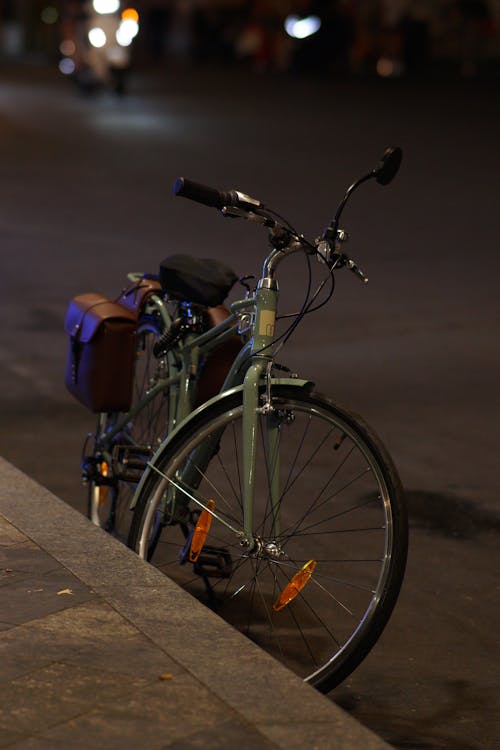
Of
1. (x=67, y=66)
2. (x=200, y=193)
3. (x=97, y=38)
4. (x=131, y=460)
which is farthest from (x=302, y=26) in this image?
(x=200, y=193)

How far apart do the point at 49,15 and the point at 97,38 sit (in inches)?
447

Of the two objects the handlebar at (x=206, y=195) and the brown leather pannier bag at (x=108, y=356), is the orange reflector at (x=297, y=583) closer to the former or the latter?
the handlebar at (x=206, y=195)

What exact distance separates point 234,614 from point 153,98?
66.6 ft

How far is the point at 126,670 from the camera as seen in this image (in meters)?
3.67

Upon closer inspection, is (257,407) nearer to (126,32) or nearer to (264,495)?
(264,495)

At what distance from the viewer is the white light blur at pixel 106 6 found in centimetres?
2408

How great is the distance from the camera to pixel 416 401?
759cm

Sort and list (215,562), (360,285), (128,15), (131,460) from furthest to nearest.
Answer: (128,15), (360,285), (131,460), (215,562)

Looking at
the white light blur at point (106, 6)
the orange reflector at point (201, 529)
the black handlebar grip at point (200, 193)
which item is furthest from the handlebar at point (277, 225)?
the white light blur at point (106, 6)

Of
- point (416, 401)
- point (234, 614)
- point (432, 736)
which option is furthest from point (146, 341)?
point (416, 401)

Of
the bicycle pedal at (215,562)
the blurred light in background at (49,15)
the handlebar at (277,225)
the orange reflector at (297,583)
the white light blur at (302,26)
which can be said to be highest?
the blurred light in background at (49,15)

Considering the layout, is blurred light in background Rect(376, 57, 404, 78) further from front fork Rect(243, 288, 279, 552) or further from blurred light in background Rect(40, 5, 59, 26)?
front fork Rect(243, 288, 279, 552)

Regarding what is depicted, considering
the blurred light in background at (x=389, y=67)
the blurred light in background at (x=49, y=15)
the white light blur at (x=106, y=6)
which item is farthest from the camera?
the blurred light in background at (x=49, y=15)

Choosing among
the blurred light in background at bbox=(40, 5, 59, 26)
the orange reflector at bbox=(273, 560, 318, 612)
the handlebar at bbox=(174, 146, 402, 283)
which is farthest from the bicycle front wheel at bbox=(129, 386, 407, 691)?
the blurred light in background at bbox=(40, 5, 59, 26)
